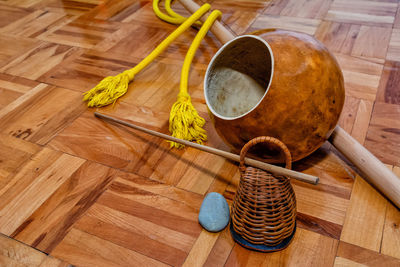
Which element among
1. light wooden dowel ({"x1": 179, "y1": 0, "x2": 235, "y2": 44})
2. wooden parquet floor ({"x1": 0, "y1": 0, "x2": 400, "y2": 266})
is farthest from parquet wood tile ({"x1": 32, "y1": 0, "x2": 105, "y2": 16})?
light wooden dowel ({"x1": 179, "y1": 0, "x2": 235, "y2": 44})

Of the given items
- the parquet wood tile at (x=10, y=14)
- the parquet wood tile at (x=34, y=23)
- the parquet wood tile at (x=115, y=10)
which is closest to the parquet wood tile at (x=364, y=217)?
the parquet wood tile at (x=115, y=10)

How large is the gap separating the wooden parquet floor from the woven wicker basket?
3cm

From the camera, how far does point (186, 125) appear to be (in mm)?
1113

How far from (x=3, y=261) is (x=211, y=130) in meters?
0.64

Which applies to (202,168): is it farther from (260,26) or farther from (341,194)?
(260,26)

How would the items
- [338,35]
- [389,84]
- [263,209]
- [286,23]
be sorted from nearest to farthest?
[263,209] < [389,84] < [338,35] < [286,23]

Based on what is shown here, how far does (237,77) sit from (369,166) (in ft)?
1.33

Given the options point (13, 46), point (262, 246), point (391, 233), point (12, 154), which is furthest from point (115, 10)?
point (391, 233)

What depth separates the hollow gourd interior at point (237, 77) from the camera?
3.30 ft

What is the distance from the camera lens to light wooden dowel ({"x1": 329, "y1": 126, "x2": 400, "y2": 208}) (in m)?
0.90

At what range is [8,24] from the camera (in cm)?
187

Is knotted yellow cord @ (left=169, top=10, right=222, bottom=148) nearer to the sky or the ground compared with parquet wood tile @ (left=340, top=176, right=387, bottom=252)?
nearer to the sky

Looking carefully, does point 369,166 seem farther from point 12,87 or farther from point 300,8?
point 12,87

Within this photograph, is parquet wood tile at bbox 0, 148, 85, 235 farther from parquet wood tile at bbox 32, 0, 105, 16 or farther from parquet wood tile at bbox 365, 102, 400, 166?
parquet wood tile at bbox 32, 0, 105, 16
